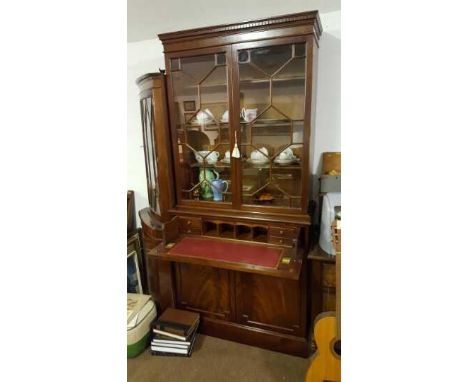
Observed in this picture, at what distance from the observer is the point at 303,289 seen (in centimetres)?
154

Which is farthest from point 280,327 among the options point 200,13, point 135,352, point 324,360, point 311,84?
point 200,13

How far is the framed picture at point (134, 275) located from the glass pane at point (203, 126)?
2.46 feet

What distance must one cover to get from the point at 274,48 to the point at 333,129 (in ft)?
2.04

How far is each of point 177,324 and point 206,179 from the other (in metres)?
0.94

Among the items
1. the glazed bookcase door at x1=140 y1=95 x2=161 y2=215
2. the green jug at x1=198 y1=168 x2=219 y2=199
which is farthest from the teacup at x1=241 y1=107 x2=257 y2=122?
the glazed bookcase door at x1=140 y1=95 x2=161 y2=215

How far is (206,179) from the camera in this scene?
1759 millimetres

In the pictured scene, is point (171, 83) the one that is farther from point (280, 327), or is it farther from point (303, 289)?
point (280, 327)

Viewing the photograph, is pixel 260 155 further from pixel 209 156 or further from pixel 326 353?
pixel 326 353

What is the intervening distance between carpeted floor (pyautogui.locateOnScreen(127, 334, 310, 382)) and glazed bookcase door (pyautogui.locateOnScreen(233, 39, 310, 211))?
92cm

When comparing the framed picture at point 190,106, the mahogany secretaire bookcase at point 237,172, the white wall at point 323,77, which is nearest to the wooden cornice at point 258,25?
the mahogany secretaire bookcase at point 237,172

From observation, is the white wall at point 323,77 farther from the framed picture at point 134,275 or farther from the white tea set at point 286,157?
the framed picture at point 134,275

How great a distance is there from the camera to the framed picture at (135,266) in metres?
2.07

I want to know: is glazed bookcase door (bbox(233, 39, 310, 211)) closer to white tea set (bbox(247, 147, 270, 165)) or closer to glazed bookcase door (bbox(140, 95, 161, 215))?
white tea set (bbox(247, 147, 270, 165))

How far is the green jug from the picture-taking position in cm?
175
